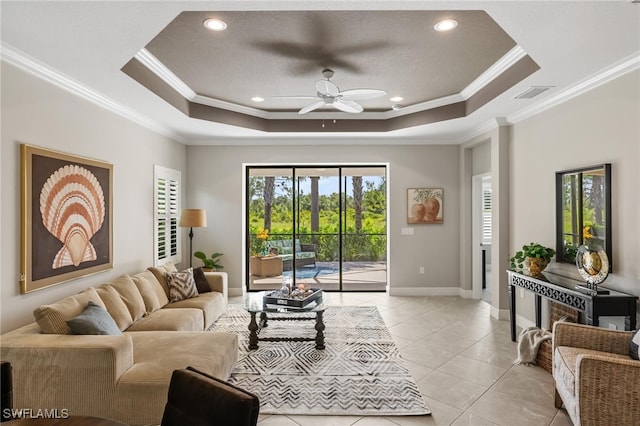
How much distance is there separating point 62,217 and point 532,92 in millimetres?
4775

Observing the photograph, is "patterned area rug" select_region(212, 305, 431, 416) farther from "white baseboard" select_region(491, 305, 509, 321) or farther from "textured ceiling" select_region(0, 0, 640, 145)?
"textured ceiling" select_region(0, 0, 640, 145)

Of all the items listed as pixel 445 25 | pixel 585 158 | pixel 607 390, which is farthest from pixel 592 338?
pixel 445 25

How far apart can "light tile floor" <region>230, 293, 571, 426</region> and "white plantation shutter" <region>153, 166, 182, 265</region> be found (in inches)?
133

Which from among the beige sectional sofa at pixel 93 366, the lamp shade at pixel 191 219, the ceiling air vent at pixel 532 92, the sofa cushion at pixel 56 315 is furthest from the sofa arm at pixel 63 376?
the ceiling air vent at pixel 532 92

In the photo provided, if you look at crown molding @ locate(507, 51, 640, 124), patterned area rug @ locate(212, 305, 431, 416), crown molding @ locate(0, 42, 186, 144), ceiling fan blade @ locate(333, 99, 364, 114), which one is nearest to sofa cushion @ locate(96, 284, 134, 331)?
patterned area rug @ locate(212, 305, 431, 416)

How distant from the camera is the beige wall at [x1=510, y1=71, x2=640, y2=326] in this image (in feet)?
10.1

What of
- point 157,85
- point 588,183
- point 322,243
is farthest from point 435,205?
point 157,85

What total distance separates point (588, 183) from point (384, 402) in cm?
280

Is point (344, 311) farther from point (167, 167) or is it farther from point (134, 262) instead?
point (167, 167)

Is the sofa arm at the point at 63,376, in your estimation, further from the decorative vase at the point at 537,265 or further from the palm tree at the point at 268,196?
the palm tree at the point at 268,196

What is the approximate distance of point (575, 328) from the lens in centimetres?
276

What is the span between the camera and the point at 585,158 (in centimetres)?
359

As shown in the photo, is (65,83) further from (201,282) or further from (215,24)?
(201,282)

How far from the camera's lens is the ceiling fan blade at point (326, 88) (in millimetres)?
3542
